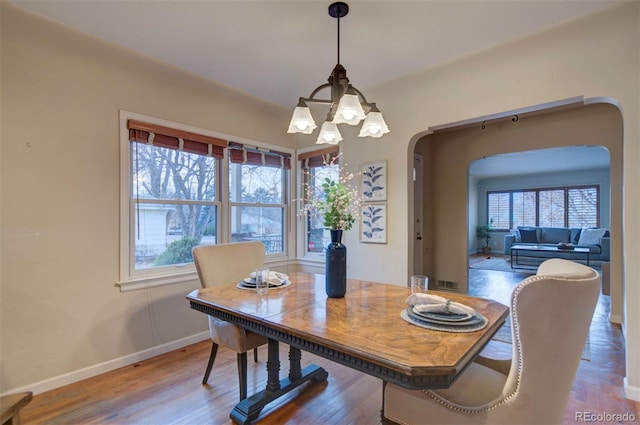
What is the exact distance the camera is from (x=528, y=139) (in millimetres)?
4027

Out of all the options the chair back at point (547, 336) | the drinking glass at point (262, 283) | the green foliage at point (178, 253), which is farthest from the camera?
the green foliage at point (178, 253)

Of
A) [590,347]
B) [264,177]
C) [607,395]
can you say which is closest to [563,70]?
[607,395]

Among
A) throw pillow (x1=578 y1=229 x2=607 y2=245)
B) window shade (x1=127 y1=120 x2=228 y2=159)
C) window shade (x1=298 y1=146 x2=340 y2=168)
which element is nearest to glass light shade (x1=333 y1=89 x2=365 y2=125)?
window shade (x1=127 y1=120 x2=228 y2=159)

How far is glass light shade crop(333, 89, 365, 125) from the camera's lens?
159 centimetres

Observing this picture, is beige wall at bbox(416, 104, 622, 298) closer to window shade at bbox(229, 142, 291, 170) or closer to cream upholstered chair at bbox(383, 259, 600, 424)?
window shade at bbox(229, 142, 291, 170)

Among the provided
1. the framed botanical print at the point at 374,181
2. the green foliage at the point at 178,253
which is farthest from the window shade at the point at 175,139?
the framed botanical print at the point at 374,181

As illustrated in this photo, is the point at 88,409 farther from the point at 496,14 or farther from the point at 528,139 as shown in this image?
the point at 528,139

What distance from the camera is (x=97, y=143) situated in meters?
2.43

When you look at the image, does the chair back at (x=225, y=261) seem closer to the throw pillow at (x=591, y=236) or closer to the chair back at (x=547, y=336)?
the chair back at (x=547, y=336)

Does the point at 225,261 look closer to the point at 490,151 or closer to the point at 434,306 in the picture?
the point at 434,306

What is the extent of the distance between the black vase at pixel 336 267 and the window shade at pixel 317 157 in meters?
2.12

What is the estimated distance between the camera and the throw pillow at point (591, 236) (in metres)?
7.24

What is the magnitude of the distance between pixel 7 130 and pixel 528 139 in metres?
5.22

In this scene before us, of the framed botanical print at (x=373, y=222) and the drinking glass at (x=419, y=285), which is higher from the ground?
the framed botanical print at (x=373, y=222)
